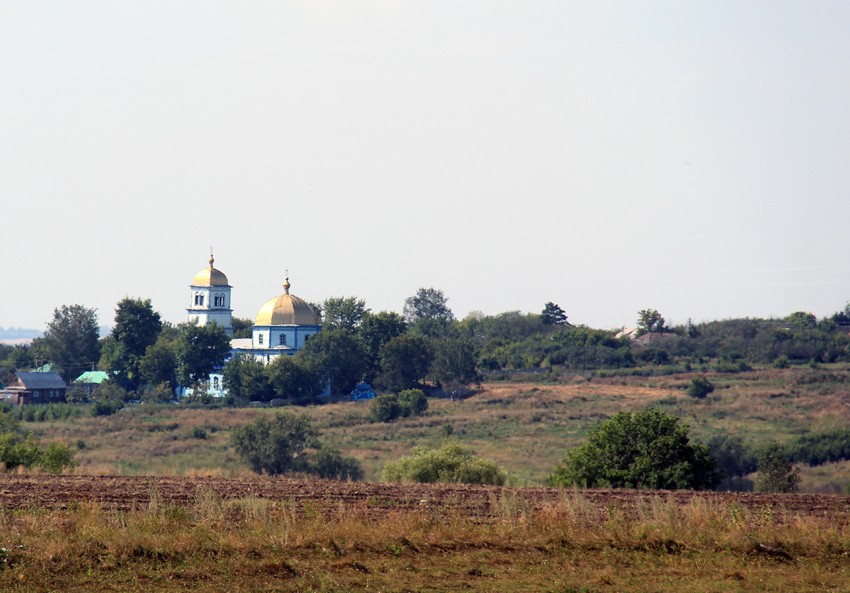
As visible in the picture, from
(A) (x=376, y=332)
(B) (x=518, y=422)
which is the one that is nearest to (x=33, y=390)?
(A) (x=376, y=332)

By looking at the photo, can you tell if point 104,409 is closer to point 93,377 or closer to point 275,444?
point 93,377

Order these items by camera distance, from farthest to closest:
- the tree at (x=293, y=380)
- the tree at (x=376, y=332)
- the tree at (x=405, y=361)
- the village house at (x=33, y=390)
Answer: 1. the tree at (x=376, y=332)
2. the tree at (x=405, y=361)
3. the village house at (x=33, y=390)
4. the tree at (x=293, y=380)

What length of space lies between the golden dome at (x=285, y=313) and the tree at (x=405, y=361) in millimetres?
7806

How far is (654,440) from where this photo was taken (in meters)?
26.4

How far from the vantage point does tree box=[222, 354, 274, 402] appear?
81.3m

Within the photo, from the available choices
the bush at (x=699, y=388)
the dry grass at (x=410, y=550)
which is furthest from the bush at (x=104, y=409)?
the dry grass at (x=410, y=550)

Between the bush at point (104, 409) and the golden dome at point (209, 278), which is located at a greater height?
the golden dome at point (209, 278)

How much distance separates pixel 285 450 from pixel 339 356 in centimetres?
3319

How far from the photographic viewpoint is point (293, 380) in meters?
81.6

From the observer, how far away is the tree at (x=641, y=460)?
25.6 metres

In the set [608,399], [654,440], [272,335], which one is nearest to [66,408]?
[272,335]

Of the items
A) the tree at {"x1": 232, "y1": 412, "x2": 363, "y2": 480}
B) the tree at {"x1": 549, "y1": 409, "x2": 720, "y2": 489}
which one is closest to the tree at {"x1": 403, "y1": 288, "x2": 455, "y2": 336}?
the tree at {"x1": 232, "y1": 412, "x2": 363, "y2": 480}

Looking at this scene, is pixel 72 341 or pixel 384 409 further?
pixel 72 341

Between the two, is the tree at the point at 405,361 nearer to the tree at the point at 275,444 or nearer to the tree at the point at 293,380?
the tree at the point at 293,380
